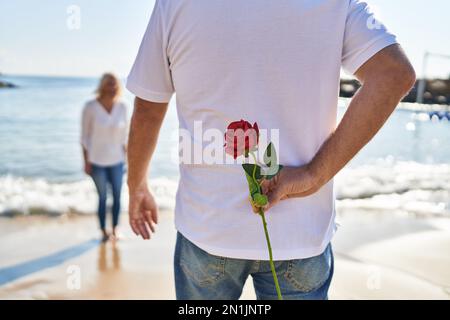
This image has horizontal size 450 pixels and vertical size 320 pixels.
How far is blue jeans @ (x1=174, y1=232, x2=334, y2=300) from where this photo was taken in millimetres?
1395

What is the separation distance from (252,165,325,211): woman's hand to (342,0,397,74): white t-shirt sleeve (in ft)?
0.95

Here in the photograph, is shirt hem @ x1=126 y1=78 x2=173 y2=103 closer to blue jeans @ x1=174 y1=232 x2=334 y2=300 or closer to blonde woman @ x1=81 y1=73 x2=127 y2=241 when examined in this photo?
blue jeans @ x1=174 y1=232 x2=334 y2=300

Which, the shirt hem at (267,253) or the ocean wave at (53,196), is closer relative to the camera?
the shirt hem at (267,253)

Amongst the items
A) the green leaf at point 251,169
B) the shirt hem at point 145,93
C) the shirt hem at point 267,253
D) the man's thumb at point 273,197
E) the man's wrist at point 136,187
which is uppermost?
the shirt hem at point 145,93

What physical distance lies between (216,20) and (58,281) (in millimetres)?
3623

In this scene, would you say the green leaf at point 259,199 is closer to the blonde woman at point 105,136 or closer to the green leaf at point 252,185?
the green leaf at point 252,185

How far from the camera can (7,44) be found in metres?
27.4

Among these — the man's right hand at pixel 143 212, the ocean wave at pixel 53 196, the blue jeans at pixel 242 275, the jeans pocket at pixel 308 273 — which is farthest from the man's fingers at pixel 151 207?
the ocean wave at pixel 53 196

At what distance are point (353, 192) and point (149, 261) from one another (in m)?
4.94

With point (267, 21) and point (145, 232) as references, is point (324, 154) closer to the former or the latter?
point (267, 21)

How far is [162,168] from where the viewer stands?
470 inches

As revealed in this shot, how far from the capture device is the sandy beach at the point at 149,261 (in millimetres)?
4164

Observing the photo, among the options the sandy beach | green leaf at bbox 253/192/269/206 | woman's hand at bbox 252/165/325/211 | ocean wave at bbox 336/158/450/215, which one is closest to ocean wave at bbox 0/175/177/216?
the sandy beach

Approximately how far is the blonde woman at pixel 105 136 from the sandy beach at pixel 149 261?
2.23ft
